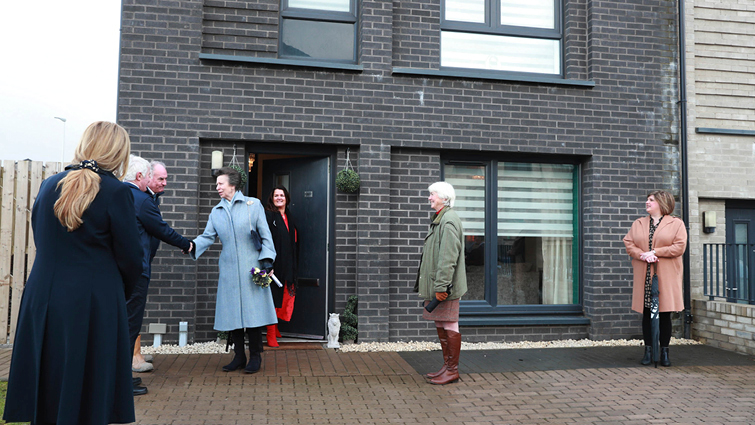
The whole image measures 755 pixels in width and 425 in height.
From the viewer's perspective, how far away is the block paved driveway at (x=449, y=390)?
4.45m

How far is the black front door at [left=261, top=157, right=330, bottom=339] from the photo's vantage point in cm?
735

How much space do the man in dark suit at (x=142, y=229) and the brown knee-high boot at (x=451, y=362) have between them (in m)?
2.49

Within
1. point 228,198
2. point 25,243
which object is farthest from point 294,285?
point 25,243

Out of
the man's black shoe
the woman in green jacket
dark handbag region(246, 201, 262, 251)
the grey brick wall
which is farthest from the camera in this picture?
the grey brick wall

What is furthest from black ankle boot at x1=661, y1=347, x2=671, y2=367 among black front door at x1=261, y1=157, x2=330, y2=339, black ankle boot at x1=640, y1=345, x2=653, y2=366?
black front door at x1=261, y1=157, x2=330, y2=339

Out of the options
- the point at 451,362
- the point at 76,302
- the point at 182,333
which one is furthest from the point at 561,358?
the point at 76,302

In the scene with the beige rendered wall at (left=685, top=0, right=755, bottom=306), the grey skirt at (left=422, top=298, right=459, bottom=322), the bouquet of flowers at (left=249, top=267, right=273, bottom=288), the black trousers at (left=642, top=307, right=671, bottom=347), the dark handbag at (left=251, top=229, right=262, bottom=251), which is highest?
the beige rendered wall at (left=685, top=0, right=755, bottom=306)

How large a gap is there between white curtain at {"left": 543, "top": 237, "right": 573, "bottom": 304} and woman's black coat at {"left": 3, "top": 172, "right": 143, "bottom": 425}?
618 centimetres

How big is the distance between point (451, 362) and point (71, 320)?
11.5ft

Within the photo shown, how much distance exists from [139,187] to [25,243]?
266 centimetres

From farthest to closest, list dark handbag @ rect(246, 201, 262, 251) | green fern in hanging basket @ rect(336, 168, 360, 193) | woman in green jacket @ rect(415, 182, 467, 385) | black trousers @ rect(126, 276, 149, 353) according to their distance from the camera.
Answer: green fern in hanging basket @ rect(336, 168, 360, 193), dark handbag @ rect(246, 201, 262, 251), woman in green jacket @ rect(415, 182, 467, 385), black trousers @ rect(126, 276, 149, 353)

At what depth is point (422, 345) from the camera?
7.14 metres

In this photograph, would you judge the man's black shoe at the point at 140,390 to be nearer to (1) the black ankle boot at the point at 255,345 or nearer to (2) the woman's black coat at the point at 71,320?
(1) the black ankle boot at the point at 255,345

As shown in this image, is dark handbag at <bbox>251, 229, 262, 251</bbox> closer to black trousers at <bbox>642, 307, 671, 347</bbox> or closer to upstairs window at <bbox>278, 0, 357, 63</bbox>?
upstairs window at <bbox>278, 0, 357, 63</bbox>
